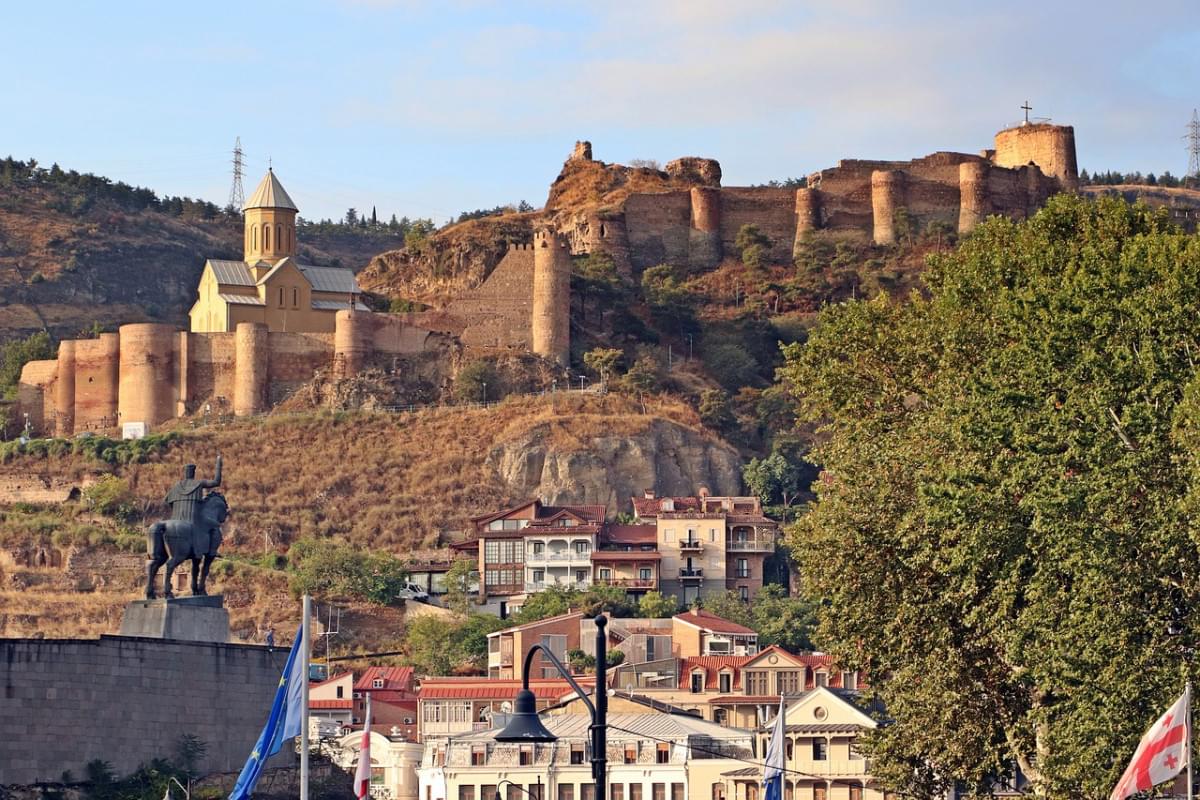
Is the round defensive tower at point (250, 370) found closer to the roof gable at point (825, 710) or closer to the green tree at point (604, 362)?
the green tree at point (604, 362)

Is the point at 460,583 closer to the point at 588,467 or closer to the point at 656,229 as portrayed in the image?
the point at 588,467

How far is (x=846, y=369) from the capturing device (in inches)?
2026

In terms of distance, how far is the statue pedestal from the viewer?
179 feet

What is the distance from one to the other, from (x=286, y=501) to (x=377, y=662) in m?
15.8

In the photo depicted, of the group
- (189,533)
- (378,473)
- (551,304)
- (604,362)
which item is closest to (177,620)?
(189,533)

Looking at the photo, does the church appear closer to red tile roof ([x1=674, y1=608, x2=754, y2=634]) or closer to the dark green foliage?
the dark green foliage

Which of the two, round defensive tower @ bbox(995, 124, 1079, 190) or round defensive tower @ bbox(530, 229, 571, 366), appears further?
round defensive tower @ bbox(995, 124, 1079, 190)

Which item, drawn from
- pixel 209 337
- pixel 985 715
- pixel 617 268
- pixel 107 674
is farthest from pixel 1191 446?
pixel 617 268

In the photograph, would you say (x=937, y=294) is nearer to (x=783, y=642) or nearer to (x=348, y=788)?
(x=348, y=788)

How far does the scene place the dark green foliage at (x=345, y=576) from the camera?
338 feet

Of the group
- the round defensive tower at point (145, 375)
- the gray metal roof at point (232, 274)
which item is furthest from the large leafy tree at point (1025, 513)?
the gray metal roof at point (232, 274)

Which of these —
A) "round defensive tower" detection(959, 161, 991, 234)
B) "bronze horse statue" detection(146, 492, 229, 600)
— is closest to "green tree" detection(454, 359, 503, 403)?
"round defensive tower" detection(959, 161, 991, 234)

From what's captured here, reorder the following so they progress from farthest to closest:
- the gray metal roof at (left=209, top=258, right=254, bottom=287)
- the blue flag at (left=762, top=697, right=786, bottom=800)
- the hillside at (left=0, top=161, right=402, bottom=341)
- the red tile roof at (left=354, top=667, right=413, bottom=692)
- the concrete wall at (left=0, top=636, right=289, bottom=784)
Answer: the hillside at (left=0, top=161, right=402, bottom=341) → the gray metal roof at (left=209, top=258, right=254, bottom=287) → the red tile roof at (left=354, top=667, right=413, bottom=692) → the concrete wall at (left=0, top=636, right=289, bottom=784) → the blue flag at (left=762, top=697, right=786, bottom=800)

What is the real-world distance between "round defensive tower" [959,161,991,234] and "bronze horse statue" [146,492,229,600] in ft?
289
